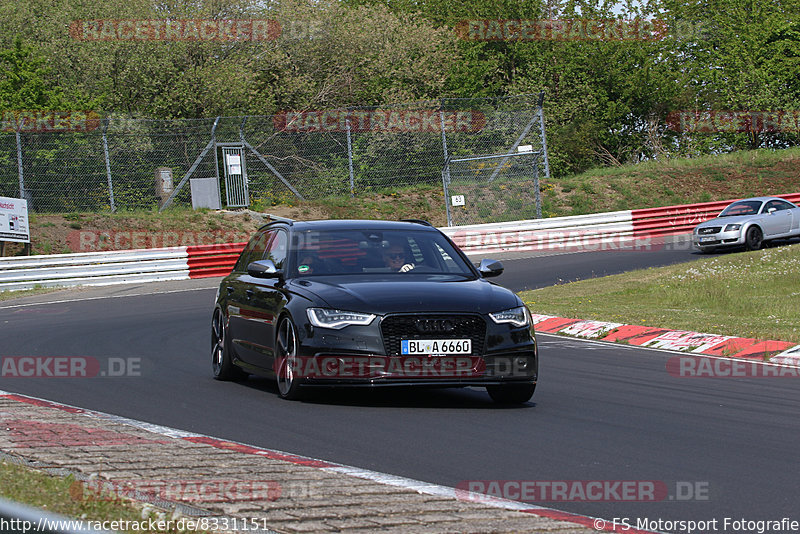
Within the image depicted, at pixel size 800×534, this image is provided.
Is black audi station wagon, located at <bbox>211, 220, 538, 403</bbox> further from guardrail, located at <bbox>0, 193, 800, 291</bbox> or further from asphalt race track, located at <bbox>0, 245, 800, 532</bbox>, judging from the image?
guardrail, located at <bbox>0, 193, 800, 291</bbox>

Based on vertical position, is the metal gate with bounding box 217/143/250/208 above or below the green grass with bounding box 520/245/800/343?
above

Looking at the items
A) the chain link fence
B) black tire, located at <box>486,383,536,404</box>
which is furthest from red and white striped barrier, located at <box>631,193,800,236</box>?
black tire, located at <box>486,383,536,404</box>

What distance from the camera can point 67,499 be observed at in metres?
4.80

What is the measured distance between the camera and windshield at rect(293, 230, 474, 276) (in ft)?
31.4

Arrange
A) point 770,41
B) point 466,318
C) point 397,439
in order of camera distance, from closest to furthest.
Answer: point 397,439 → point 466,318 → point 770,41

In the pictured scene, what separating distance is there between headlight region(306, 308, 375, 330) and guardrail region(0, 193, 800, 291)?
61.4 ft

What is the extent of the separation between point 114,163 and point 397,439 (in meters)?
25.4

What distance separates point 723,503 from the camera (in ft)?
18.1

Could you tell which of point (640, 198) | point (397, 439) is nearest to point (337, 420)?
point (397, 439)

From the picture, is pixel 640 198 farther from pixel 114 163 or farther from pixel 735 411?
pixel 735 411

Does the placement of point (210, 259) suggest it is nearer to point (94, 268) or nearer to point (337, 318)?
point (94, 268)
